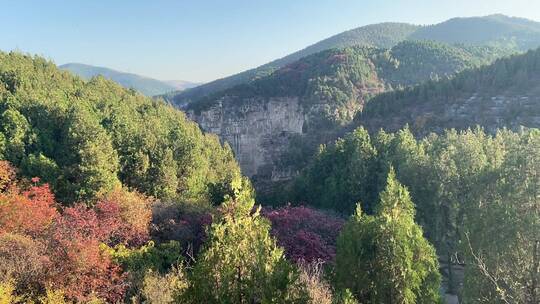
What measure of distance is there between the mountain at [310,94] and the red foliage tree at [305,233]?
58.9m

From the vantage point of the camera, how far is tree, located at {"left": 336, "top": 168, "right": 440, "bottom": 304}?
15.7 m

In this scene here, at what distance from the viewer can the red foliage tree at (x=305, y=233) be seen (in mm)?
25469

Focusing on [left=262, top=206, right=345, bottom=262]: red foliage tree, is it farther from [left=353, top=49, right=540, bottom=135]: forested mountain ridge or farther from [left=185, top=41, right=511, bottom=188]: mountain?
[left=185, top=41, right=511, bottom=188]: mountain

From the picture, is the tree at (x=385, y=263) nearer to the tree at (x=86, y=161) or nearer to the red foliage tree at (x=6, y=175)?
the tree at (x=86, y=161)

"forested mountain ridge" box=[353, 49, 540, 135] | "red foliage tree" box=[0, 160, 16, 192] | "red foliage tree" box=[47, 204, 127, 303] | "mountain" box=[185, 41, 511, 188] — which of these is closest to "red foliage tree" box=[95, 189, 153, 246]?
"red foliage tree" box=[47, 204, 127, 303]

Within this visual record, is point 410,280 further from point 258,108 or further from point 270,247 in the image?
point 258,108

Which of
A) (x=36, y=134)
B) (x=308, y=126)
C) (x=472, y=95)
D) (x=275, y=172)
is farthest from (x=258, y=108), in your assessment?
(x=36, y=134)

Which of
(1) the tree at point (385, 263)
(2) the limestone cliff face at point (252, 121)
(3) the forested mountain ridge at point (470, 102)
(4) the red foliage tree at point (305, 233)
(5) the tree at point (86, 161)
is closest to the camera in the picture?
(1) the tree at point (385, 263)

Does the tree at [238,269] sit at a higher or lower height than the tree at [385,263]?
higher

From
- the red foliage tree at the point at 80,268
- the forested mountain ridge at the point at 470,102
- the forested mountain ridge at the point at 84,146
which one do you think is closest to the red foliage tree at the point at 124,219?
the red foliage tree at the point at 80,268

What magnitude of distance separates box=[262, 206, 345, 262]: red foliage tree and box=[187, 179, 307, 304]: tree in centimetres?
1429

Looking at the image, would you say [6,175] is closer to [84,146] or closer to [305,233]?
[84,146]

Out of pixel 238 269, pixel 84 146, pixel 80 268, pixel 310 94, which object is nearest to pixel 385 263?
pixel 238 269

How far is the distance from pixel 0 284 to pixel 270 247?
11336mm
